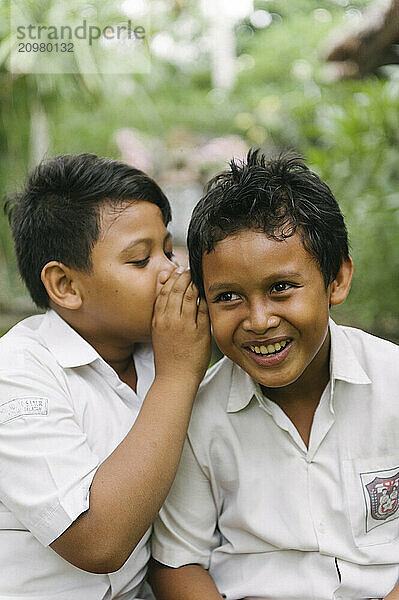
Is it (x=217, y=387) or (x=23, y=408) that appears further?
(x=217, y=387)

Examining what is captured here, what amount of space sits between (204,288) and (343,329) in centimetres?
35

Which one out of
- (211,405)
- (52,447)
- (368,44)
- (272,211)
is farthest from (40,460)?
(368,44)

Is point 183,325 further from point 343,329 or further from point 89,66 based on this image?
point 89,66

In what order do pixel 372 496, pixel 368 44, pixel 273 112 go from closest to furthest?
pixel 372 496 → pixel 368 44 → pixel 273 112

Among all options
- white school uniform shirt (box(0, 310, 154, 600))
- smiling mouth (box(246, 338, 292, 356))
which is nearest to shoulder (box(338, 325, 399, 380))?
smiling mouth (box(246, 338, 292, 356))

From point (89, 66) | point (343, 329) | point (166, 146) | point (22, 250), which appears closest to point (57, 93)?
point (89, 66)

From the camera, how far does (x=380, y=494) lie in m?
1.57

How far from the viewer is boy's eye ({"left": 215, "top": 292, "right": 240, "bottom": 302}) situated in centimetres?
148

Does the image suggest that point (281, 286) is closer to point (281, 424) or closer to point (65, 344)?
point (281, 424)

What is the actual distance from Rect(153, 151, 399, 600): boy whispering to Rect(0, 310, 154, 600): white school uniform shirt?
6.7 inches

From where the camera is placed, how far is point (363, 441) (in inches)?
62.2

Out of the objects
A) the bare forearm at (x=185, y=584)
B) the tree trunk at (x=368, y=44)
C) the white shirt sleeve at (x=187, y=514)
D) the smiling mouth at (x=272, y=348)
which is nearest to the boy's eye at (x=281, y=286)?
the smiling mouth at (x=272, y=348)

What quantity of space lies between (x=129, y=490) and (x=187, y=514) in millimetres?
275

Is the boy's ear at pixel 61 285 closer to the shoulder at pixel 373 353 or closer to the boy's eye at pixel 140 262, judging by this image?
the boy's eye at pixel 140 262
